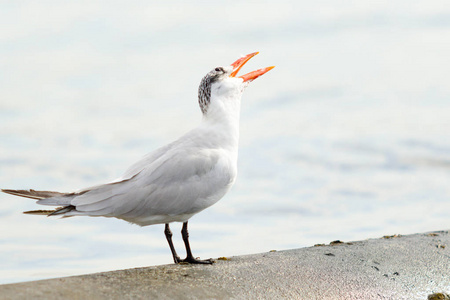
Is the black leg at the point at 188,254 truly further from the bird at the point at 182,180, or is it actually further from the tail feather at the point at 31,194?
the tail feather at the point at 31,194

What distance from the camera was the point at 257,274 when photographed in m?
4.91

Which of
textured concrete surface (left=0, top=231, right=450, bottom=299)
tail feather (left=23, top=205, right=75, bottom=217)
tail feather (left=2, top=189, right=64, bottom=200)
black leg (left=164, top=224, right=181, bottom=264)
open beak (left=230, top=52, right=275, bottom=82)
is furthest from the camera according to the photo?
open beak (left=230, top=52, right=275, bottom=82)

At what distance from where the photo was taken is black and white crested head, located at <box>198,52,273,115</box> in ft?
18.6

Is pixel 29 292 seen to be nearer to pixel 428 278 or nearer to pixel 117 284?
pixel 117 284

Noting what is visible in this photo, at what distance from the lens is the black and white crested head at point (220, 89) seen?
5676 mm

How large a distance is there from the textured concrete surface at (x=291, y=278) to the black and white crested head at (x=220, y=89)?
4.86 feet

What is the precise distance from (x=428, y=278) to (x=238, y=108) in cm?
238

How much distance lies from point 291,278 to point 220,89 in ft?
6.30

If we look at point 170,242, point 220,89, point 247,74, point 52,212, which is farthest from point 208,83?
point 52,212

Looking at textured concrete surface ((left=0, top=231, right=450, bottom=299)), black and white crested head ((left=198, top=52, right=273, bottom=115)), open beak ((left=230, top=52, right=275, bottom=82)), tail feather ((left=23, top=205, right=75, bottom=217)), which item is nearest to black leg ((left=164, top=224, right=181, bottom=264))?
textured concrete surface ((left=0, top=231, right=450, bottom=299))

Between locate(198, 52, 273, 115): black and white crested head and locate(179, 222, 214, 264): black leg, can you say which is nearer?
locate(179, 222, 214, 264): black leg

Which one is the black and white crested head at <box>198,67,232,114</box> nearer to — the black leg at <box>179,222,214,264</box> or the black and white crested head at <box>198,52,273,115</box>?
the black and white crested head at <box>198,52,273,115</box>

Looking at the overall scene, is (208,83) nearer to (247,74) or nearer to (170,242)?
(247,74)

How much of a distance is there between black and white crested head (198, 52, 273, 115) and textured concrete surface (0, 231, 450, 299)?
58.3 inches
